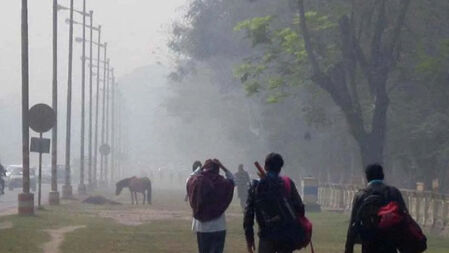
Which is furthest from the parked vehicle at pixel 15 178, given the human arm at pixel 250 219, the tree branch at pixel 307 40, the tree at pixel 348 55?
the human arm at pixel 250 219

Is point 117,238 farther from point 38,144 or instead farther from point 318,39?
point 318,39

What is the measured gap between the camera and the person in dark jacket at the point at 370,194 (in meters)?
14.1

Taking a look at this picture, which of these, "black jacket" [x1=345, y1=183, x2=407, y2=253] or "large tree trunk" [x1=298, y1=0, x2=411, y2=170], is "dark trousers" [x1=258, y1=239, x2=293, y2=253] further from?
"large tree trunk" [x1=298, y1=0, x2=411, y2=170]

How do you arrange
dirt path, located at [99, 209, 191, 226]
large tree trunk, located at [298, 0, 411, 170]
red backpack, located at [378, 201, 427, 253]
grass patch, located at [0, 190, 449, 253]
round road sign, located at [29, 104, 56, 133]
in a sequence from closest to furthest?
red backpack, located at [378, 201, 427, 253], grass patch, located at [0, 190, 449, 253], dirt path, located at [99, 209, 191, 226], round road sign, located at [29, 104, 56, 133], large tree trunk, located at [298, 0, 411, 170]

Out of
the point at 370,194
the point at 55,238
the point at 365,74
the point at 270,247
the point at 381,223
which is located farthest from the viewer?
the point at 365,74

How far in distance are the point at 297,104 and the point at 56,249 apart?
40844 mm

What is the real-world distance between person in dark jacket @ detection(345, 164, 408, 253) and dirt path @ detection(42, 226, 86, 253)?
495 inches

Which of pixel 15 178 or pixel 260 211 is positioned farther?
pixel 15 178

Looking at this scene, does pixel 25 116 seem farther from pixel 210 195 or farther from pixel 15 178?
pixel 15 178

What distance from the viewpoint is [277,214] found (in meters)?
14.8

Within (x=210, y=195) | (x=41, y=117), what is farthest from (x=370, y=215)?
(x=41, y=117)

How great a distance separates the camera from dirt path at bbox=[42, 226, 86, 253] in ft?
86.3

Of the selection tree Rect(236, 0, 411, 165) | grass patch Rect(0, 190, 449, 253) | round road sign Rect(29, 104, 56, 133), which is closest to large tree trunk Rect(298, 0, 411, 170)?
tree Rect(236, 0, 411, 165)

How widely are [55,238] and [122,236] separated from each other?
185 centimetres
